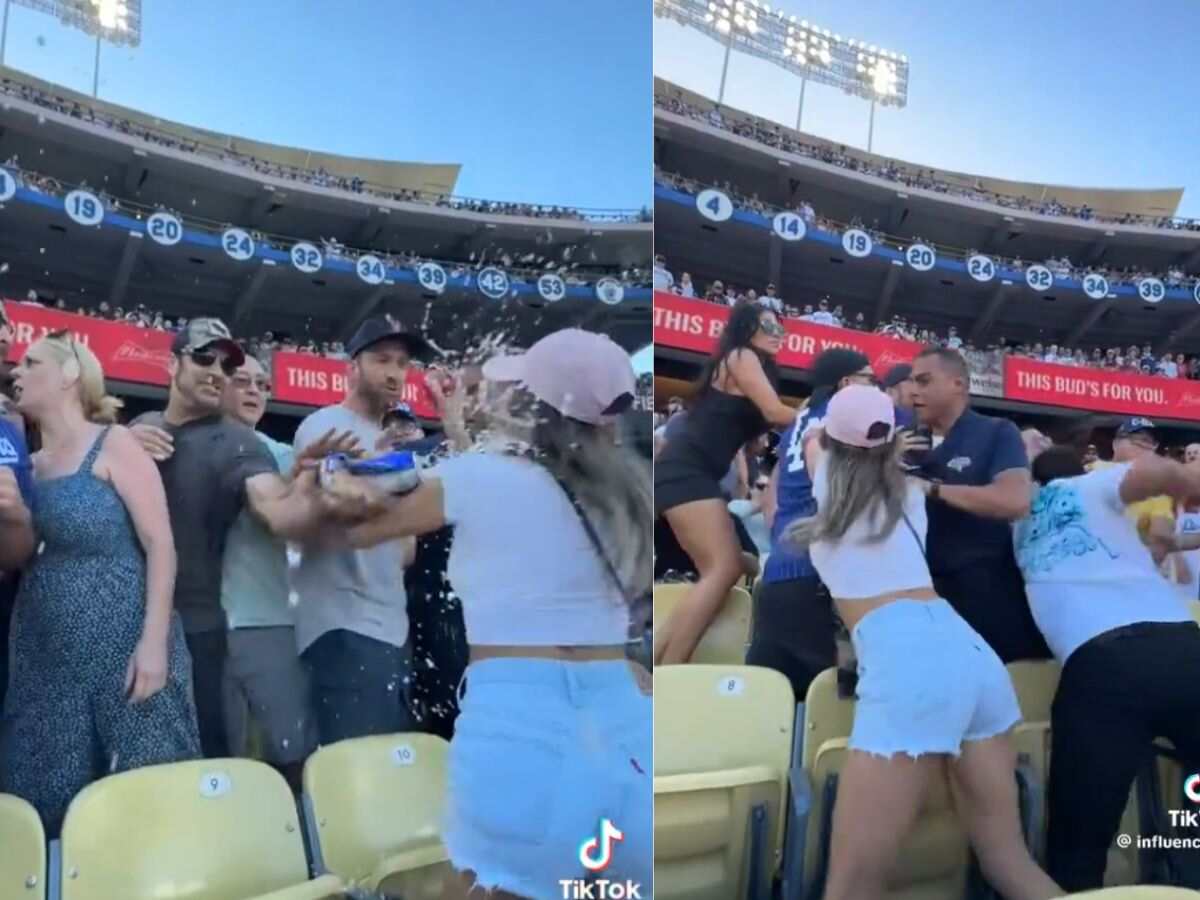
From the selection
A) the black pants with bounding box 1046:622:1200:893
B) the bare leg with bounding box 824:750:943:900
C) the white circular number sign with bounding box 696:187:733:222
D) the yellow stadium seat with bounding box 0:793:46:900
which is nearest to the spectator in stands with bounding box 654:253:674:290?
the white circular number sign with bounding box 696:187:733:222

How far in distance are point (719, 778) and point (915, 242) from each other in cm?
108

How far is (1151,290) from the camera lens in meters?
2.28

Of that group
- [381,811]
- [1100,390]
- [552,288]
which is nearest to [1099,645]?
[1100,390]

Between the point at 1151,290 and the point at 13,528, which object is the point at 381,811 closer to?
the point at 13,528

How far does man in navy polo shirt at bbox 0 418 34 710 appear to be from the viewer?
1806 mm

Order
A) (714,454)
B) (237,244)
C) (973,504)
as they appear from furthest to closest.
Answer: (973,504) < (714,454) < (237,244)

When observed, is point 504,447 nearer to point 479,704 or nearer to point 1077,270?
point 479,704

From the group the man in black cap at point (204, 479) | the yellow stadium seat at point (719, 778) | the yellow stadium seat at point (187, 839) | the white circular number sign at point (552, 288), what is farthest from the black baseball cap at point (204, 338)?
the yellow stadium seat at point (719, 778)

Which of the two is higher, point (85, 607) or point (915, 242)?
point (915, 242)

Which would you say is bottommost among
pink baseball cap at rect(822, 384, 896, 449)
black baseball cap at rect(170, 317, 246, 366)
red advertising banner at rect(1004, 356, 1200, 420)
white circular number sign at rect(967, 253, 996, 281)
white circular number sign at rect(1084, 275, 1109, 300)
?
pink baseball cap at rect(822, 384, 896, 449)

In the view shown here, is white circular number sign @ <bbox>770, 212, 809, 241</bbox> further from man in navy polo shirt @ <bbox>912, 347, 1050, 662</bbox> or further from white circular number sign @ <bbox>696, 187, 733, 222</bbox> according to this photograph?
man in navy polo shirt @ <bbox>912, 347, 1050, 662</bbox>

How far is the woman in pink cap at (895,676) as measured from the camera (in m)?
2.03

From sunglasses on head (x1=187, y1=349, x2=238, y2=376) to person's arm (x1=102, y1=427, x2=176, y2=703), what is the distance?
165 mm

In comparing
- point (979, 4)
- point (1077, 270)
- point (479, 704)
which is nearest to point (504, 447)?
point (479, 704)
